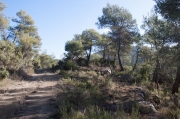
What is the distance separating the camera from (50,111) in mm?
6199

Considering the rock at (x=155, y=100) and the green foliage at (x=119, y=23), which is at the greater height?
the green foliage at (x=119, y=23)

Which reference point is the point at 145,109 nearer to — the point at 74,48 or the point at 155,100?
the point at 155,100

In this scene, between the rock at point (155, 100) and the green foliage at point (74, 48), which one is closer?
the rock at point (155, 100)

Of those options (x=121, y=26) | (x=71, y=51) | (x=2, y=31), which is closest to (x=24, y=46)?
(x=2, y=31)

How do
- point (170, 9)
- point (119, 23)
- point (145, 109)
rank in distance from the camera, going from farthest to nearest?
1. point (119, 23)
2. point (170, 9)
3. point (145, 109)

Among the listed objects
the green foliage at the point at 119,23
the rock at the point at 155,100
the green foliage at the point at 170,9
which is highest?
the green foliage at the point at 119,23

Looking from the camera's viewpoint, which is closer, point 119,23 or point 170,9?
point 170,9

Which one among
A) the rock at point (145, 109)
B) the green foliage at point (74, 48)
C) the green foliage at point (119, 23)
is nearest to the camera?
the rock at point (145, 109)

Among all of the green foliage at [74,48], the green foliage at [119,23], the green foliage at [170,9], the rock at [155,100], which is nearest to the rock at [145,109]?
the rock at [155,100]

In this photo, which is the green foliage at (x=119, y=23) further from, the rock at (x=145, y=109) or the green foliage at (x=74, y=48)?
the rock at (x=145, y=109)

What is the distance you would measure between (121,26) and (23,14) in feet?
58.0

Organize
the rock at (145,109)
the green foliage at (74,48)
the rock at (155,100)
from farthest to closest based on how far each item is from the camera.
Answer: the green foliage at (74,48)
the rock at (155,100)
the rock at (145,109)

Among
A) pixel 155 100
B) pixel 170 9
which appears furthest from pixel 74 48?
pixel 155 100

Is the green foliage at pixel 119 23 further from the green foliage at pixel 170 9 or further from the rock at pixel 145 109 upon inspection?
the rock at pixel 145 109
